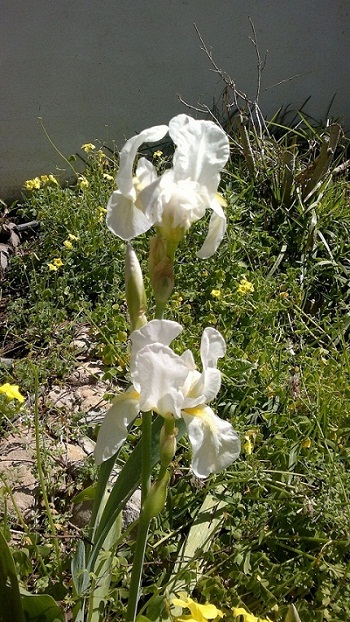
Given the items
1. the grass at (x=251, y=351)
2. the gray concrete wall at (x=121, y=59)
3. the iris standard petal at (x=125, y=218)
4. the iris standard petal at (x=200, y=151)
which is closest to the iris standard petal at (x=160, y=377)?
the iris standard petal at (x=125, y=218)

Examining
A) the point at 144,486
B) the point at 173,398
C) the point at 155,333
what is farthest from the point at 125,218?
the point at 144,486

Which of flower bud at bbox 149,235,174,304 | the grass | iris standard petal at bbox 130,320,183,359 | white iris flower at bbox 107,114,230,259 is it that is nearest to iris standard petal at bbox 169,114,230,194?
white iris flower at bbox 107,114,230,259

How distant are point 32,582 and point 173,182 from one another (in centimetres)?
110

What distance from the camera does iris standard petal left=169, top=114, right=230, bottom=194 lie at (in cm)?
102

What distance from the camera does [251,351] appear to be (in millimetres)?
2326

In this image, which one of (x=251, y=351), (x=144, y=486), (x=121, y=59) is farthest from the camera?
(x=121, y=59)

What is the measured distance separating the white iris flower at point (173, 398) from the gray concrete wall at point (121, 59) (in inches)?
112

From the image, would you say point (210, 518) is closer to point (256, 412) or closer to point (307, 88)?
point (256, 412)

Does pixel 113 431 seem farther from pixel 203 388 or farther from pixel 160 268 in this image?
pixel 160 268

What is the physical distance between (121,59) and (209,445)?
123 inches

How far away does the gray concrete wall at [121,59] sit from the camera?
3428 millimetres

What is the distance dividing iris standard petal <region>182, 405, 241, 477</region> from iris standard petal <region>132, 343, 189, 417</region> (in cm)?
5

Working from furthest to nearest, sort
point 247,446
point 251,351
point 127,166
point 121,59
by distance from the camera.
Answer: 1. point 121,59
2. point 251,351
3. point 247,446
4. point 127,166

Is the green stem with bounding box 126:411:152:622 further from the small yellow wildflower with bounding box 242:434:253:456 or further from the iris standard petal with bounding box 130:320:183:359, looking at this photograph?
the small yellow wildflower with bounding box 242:434:253:456
